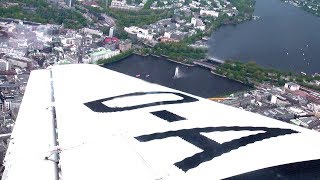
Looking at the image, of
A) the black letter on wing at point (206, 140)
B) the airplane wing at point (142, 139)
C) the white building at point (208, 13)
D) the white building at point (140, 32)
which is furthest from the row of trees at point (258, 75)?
the black letter on wing at point (206, 140)

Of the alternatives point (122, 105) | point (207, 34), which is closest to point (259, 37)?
point (207, 34)

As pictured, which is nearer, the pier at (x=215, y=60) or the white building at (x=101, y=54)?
the white building at (x=101, y=54)

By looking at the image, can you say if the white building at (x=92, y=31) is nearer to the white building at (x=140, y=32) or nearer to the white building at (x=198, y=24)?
the white building at (x=140, y=32)

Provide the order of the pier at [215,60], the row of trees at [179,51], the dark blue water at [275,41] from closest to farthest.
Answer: the pier at [215,60]
the row of trees at [179,51]
the dark blue water at [275,41]

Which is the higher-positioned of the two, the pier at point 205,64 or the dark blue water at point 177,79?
the pier at point 205,64

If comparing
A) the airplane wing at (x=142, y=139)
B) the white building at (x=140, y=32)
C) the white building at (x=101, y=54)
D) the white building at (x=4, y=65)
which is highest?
the airplane wing at (x=142, y=139)

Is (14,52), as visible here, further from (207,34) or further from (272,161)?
(272,161)
